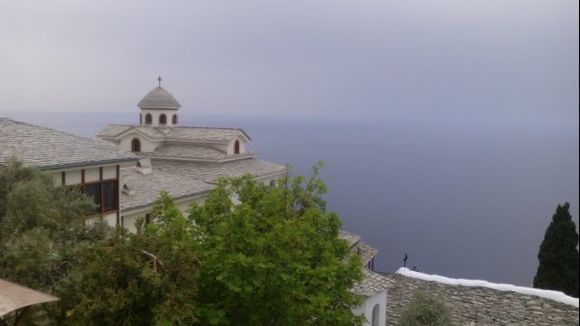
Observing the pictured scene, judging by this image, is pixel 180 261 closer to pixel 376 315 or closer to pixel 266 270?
pixel 266 270

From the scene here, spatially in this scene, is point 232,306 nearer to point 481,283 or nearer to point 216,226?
point 216,226

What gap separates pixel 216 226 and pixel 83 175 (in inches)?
265

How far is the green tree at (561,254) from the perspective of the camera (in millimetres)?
25641

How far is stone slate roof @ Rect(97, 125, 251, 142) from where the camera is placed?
34.2 m

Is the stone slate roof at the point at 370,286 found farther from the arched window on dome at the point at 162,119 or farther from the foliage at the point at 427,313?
the arched window on dome at the point at 162,119

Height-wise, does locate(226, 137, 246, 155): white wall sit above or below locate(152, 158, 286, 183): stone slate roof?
above

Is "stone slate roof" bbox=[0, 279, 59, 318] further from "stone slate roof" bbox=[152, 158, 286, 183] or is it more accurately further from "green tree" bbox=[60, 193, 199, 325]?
"stone slate roof" bbox=[152, 158, 286, 183]

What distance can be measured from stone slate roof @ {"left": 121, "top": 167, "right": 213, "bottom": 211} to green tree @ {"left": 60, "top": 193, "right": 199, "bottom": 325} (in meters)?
9.76

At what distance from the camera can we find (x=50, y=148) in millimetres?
16312

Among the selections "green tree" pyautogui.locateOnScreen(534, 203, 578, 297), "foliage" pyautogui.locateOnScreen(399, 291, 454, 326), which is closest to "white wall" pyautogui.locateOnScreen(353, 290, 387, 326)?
"foliage" pyautogui.locateOnScreen(399, 291, 454, 326)

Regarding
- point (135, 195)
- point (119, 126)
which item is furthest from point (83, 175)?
point (119, 126)

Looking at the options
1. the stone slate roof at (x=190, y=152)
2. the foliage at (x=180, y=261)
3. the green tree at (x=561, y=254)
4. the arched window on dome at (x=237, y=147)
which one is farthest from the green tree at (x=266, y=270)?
the arched window on dome at (x=237, y=147)

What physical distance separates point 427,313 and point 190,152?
64.4ft

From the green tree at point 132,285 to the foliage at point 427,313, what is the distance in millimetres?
9986
